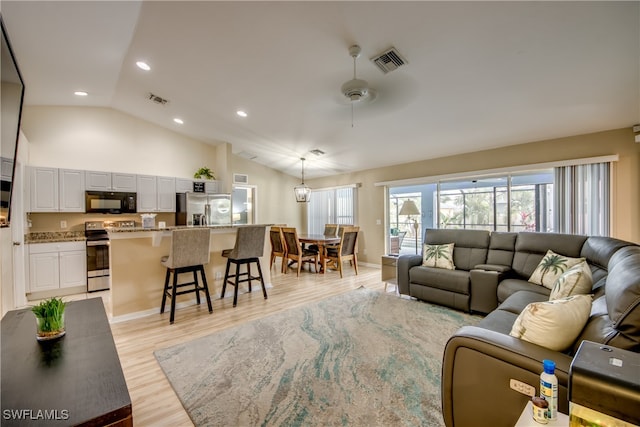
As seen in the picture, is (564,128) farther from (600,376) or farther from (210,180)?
(210,180)

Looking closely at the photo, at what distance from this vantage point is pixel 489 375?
1.33 m

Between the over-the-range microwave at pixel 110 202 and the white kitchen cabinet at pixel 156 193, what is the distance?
0.17 meters

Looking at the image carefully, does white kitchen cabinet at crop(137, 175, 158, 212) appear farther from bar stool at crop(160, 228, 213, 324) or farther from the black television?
the black television

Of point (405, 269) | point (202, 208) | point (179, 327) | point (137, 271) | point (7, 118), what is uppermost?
point (7, 118)

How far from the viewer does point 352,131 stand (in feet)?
15.3

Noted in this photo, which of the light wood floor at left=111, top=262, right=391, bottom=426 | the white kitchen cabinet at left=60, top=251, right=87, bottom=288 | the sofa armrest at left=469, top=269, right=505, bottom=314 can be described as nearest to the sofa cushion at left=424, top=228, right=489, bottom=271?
the sofa armrest at left=469, top=269, right=505, bottom=314

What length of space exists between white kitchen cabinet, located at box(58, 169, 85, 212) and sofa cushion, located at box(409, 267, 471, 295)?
562 cm

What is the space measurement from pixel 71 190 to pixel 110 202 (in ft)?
1.84

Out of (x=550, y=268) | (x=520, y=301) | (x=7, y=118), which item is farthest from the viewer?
(x=550, y=268)

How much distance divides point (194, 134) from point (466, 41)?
5410 millimetres

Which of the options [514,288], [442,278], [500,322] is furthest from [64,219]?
[514,288]

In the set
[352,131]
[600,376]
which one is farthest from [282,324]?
[352,131]

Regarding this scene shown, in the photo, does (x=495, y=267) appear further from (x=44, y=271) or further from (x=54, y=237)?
(x=54, y=237)

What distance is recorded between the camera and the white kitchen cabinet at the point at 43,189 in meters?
4.26
